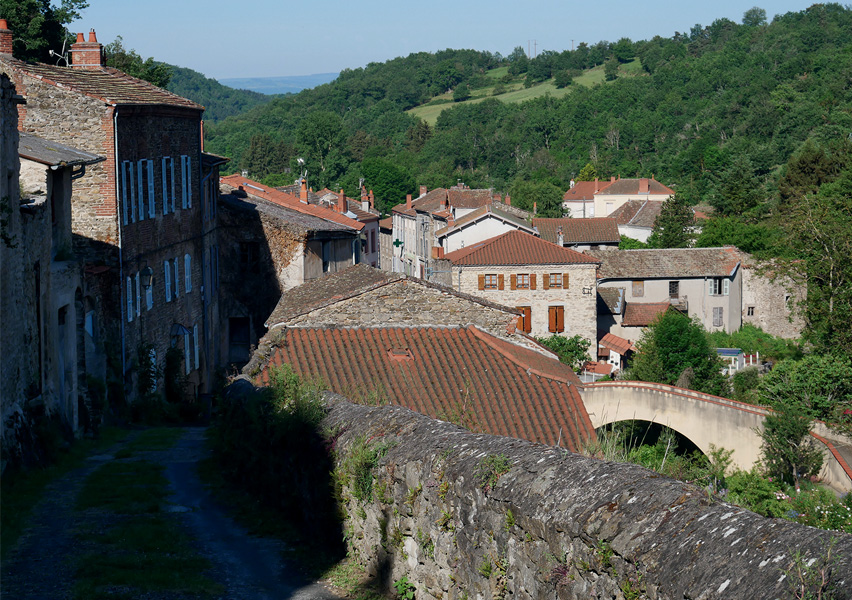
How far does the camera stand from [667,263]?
61312 millimetres

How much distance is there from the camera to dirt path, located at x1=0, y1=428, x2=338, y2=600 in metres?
7.89

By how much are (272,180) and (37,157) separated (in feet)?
361

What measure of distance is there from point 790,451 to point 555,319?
27532 mm

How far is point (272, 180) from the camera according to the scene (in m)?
126

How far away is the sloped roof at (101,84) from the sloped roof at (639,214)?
6309 cm

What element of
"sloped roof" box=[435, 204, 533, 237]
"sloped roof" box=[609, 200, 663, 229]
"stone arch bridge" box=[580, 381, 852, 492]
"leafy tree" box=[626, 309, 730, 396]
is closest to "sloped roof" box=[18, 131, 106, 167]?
"stone arch bridge" box=[580, 381, 852, 492]

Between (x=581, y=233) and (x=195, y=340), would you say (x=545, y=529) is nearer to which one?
(x=195, y=340)

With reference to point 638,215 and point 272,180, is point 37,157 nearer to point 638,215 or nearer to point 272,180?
point 638,215

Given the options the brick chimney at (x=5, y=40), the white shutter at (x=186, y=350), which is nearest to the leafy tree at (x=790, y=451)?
the white shutter at (x=186, y=350)

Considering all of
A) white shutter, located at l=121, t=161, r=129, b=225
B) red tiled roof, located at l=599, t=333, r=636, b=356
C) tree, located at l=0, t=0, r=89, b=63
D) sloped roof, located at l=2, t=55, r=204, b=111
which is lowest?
red tiled roof, located at l=599, t=333, r=636, b=356

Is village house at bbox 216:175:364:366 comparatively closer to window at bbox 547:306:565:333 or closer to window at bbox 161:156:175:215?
window at bbox 161:156:175:215

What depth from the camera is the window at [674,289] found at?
6081cm

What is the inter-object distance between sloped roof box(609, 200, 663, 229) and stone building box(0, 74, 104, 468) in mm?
70937

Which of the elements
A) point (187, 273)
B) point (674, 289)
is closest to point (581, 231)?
point (674, 289)
